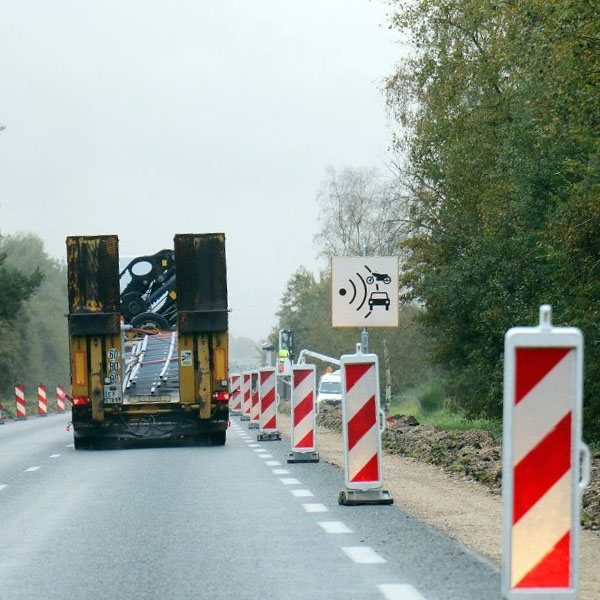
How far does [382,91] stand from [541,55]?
2777cm

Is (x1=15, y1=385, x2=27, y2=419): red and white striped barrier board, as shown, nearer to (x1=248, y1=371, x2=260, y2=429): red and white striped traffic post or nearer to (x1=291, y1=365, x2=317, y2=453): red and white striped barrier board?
(x1=248, y1=371, x2=260, y2=429): red and white striped traffic post

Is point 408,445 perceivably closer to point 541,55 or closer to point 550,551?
point 541,55

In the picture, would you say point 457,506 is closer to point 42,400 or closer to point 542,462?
point 542,462

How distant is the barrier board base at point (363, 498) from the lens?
539 inches

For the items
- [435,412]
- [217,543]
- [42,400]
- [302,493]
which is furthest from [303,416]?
[42,400]

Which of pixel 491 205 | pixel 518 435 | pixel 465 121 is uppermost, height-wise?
pixel 465 121

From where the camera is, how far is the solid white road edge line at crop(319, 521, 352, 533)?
37.8 feet

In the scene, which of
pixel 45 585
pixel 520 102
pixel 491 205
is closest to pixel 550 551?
pixel 45 585

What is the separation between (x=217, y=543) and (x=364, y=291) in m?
6.07

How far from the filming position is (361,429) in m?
13.7

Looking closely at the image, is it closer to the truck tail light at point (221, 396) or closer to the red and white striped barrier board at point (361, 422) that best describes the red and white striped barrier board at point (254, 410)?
the truck tail light at point (221, 396)

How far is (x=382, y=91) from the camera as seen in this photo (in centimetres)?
5500

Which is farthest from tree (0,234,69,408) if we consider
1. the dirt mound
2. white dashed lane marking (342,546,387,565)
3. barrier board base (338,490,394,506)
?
white dashed lane marking (342,546,387,565)

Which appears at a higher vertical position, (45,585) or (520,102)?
(520,102)
